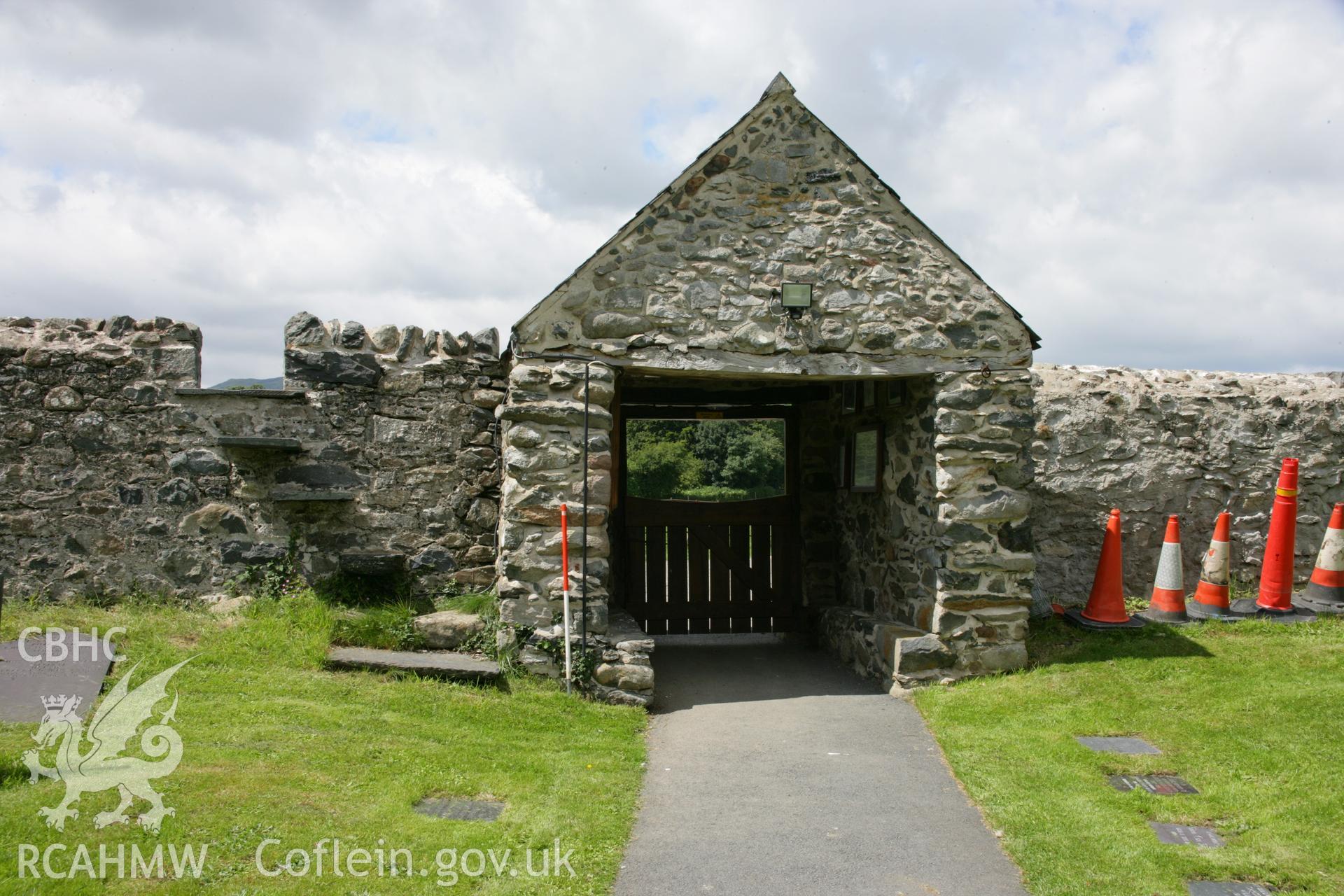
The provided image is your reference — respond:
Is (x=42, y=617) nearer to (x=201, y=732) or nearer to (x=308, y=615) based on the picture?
(x=308, y=615)

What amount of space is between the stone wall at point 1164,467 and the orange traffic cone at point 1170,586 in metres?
0.82

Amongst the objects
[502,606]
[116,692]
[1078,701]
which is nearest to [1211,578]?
[1078,701]

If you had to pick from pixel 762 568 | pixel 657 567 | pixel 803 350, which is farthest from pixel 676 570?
pixel 803 350

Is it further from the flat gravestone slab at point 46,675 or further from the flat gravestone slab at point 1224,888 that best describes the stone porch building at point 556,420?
the flat gravestone slab at point 1224,888

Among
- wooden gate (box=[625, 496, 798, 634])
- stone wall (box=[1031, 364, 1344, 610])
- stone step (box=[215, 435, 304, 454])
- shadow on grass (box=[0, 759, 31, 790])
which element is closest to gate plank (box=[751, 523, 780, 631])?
wooden gate (box=[625, 496, 798, 634])

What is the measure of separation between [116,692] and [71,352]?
3.34 metres

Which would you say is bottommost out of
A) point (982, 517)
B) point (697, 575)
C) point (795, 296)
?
point (697, 575)

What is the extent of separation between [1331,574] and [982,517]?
3609 mm

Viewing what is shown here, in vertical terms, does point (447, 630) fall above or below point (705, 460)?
below

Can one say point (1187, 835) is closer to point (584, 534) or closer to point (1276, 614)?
point (584, 534)

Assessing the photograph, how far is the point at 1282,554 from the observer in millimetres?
8312

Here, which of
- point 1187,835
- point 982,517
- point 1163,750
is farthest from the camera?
point 982,517

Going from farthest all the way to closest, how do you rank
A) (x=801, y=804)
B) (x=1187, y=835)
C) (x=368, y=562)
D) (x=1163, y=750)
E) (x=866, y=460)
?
1. (x=866, y=460)
2. (x=368, y=562)
3. (x=1163, y=750)
4. (x=801, y=804)
5. (x=1187, y=835)

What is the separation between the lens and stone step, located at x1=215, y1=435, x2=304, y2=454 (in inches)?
300
